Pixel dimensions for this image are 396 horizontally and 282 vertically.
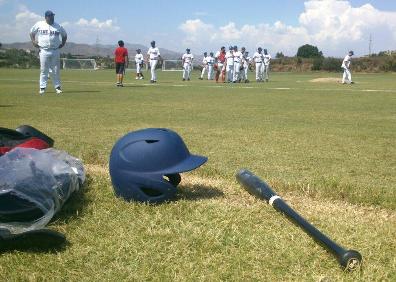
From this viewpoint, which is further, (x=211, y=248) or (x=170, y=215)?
(x=170, y=215)

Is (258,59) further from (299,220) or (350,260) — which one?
(350,260)

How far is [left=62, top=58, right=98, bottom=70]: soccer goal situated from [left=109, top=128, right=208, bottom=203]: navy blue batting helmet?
66.7 meters

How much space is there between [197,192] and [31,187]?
1.69 m

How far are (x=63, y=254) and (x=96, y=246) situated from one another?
0.23 m

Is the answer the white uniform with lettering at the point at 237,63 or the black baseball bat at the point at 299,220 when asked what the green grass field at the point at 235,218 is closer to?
the black baseball bat at the point at 299,220

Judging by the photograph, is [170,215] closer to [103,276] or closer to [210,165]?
[103,276]

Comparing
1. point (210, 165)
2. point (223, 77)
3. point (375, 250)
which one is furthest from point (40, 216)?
point (223, 77)

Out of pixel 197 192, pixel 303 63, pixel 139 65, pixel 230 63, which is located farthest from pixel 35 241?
pixel 303 63

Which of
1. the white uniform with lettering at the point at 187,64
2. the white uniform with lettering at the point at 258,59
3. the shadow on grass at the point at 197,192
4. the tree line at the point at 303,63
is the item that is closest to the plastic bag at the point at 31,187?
the shadow on grass at the point at 197,192

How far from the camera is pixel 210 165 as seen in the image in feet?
20.2

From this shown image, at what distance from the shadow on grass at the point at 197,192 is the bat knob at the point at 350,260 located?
1.78m

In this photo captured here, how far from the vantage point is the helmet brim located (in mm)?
4129

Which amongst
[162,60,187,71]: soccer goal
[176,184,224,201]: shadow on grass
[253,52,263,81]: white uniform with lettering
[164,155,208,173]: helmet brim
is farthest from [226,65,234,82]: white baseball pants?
[162,60,187,71]: soccer goal

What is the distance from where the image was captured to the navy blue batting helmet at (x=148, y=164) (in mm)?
4156
